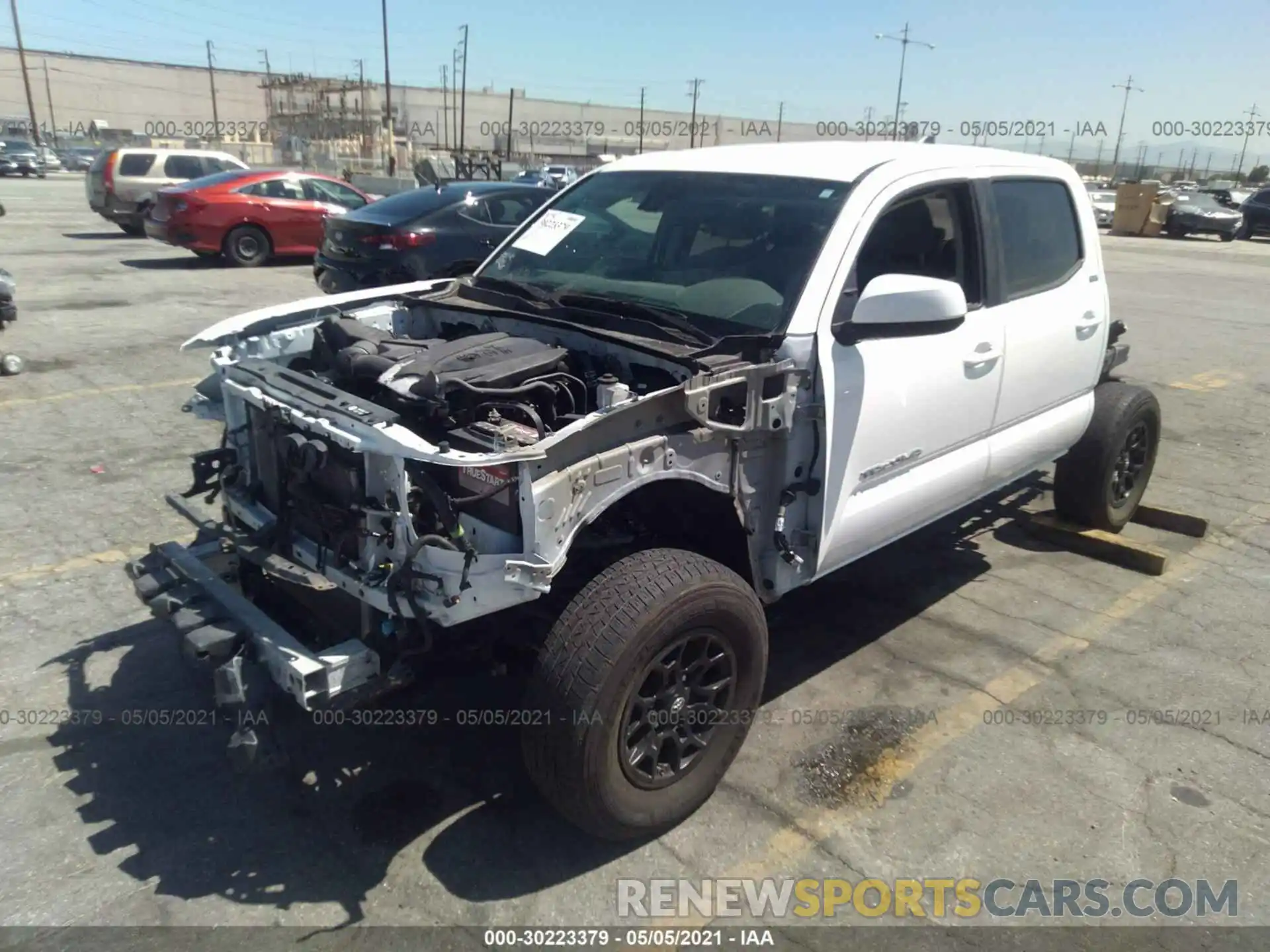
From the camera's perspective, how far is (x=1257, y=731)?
3.62m

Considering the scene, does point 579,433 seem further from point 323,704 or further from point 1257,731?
point 1257,731

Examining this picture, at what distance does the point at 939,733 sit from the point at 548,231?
2.66 meters

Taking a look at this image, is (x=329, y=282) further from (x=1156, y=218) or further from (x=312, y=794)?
(x=1156, y=218)

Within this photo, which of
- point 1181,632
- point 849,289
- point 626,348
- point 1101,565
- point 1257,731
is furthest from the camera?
point 1101,565

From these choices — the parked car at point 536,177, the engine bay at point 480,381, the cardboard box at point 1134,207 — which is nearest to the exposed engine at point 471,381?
the engine bay at point 480,381

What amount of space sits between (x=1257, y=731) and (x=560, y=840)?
2.73 m

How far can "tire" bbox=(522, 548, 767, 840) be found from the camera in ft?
8.52

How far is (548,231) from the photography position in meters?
4.18

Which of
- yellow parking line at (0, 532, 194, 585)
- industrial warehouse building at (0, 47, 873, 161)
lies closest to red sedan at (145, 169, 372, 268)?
yellow parking line at (0, 532, 194, 585)

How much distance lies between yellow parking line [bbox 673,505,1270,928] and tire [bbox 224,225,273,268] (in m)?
14.4

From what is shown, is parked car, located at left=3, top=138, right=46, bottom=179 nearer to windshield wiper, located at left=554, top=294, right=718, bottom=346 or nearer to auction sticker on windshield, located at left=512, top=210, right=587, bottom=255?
auction sticker on windshield, located at left=512, top=210, right=587, bottom=255

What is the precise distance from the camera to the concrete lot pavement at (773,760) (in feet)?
9.16

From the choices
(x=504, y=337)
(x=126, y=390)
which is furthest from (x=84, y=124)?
(x=504, y=337)

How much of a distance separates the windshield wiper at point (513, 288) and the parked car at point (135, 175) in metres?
16.2
